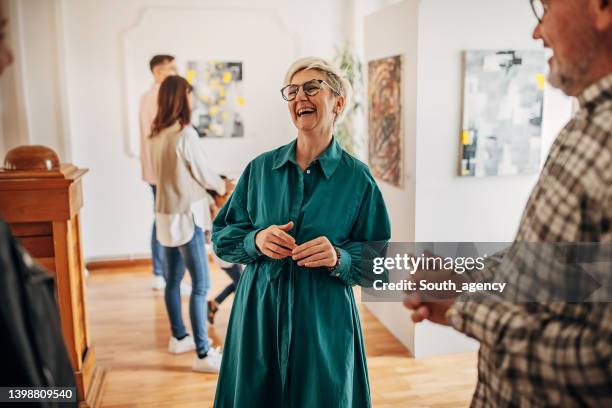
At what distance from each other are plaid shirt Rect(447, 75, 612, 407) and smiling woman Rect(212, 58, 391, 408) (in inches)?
31.3

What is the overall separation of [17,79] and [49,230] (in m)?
2.95

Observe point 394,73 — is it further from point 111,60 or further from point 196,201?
point 111,60

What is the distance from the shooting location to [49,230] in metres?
2.69

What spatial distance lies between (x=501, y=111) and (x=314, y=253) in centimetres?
208

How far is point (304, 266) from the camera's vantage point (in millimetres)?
1826

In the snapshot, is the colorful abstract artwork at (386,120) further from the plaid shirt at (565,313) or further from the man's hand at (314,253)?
the plaid shirt at (565,313)

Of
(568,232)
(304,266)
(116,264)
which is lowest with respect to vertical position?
(116,264)

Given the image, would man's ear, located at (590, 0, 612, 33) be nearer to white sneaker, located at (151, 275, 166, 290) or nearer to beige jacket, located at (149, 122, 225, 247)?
beige jacket, located at (149, 122, 225, 247)

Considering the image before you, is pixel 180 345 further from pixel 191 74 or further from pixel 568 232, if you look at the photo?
pixel 568 232

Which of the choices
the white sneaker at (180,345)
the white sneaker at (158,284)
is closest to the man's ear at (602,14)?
the white sneaker at (180,345)

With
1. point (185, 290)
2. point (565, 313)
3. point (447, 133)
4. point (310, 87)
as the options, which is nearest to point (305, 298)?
point (310, 87)

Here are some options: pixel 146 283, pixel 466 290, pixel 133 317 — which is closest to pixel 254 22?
pixel 146 283

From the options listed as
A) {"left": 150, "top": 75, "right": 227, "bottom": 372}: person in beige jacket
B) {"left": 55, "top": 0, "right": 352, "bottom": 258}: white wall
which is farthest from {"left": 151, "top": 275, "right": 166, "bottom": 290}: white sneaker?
{"left": 150, "top": 75, "right": 227, "bottom": 372}: person in beige jacket

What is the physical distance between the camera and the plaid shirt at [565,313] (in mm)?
854
